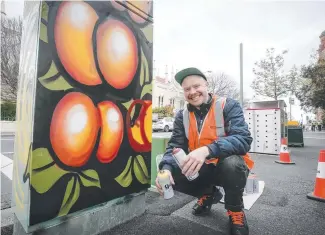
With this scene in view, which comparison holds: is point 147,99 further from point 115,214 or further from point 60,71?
point 115,214

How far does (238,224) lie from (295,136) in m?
9.77

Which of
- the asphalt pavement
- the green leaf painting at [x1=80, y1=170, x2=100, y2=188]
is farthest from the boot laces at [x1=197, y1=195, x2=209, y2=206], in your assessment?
the green leaf painting at [x1=80, y1=170, x2=100, y2=188]

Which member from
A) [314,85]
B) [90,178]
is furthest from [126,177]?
[314,85]

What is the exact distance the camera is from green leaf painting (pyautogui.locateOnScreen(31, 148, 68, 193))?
1506 millimetres

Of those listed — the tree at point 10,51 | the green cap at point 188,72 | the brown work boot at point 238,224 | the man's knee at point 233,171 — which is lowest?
the brown work boot at point 238,224

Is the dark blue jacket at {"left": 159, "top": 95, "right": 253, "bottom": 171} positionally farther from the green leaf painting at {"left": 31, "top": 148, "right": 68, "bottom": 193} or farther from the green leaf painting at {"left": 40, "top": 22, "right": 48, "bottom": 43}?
the green leaf painting at {"left": 40, "top": 22, "right": 48, "bottom": 43}

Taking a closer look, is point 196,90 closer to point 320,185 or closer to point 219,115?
point 219,115

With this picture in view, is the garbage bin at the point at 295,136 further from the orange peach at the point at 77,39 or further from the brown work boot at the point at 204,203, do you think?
the orange peach at the point at 77,39

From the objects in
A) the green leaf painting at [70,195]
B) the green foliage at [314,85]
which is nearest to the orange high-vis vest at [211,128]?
the green leaf painting at [70,195]

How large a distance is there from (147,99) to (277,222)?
5.97 feet

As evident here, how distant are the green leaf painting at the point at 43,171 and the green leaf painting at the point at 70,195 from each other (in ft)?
0.42

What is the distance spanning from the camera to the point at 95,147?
6.23 ft

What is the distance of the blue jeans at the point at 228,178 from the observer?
1.79 meters

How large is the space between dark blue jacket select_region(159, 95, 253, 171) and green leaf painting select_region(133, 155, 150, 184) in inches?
13.3
